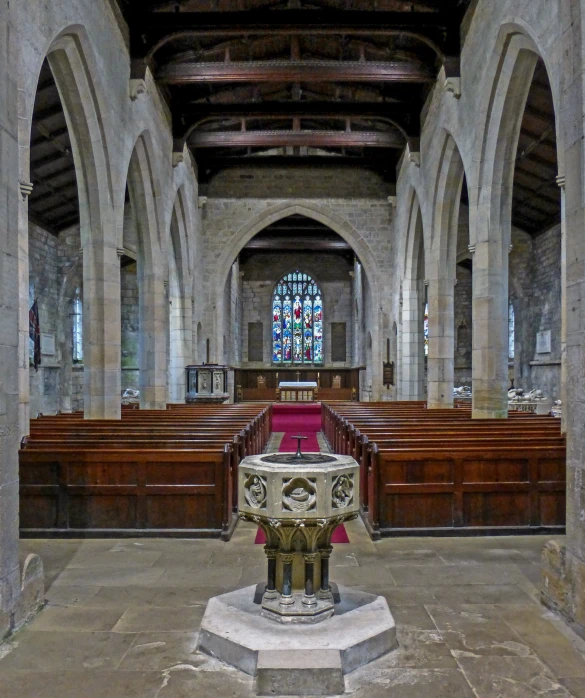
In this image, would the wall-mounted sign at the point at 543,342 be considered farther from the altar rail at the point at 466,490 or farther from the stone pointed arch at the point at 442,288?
the altar rail at the point at 466,490

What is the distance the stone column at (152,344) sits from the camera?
12.1 m

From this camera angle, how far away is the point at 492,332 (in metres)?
9.13

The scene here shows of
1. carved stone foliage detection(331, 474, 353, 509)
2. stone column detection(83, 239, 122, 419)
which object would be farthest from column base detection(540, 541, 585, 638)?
stone column detection(83, 239, 122, 419)

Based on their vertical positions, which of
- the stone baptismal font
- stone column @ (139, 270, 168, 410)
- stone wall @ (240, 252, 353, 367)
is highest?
stone wall @ (240, 252, 353, 367)

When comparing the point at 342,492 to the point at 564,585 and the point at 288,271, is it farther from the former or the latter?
the point at 288,271

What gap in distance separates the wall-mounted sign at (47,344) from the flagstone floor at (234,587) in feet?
38.6

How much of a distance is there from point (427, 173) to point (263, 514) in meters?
11.6

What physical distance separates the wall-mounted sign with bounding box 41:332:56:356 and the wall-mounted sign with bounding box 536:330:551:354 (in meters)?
13.3

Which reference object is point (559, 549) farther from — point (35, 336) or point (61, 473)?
point (35, 336)

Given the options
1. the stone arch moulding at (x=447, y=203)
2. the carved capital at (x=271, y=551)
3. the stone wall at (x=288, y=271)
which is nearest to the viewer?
the carved capital at (x=271, y=551)

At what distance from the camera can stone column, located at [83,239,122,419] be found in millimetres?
9055

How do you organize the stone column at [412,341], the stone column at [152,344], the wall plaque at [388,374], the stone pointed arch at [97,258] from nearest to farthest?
the stone pointed arch at [97,258], the stone column at [152,344], the stone column at [412,341], the wall plaque at [388,374]

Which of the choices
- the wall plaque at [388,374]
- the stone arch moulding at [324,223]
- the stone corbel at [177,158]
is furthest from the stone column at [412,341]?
the stone corbel at [177,158]

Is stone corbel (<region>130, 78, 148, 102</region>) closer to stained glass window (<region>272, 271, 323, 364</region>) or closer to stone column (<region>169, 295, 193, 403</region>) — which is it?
stone column (<region>169, 295, 193, 403</region>)
